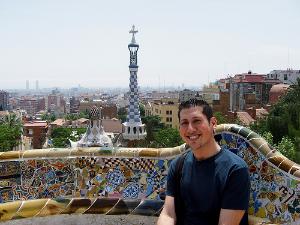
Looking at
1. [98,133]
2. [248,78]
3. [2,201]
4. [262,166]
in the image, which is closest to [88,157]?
[2,201]

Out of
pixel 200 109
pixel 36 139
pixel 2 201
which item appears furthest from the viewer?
pixel 36 139

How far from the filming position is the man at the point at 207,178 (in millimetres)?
2486

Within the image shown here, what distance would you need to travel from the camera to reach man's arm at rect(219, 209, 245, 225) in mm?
2473

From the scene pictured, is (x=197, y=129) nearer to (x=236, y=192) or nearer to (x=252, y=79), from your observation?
(x=236, y=192)

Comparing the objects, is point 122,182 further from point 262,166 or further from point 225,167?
point 225,167

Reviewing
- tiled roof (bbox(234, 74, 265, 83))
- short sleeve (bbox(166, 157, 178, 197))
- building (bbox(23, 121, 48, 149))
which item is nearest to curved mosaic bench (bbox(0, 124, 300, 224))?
short sleeve (bbox(166, 157, 178, 197))

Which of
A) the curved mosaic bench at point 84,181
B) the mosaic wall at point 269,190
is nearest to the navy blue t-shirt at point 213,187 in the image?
the mosaic wall at point 269,190

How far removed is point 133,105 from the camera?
31.8 m

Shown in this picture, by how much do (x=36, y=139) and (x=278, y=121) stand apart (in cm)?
4271

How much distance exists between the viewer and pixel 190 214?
8.79 feet

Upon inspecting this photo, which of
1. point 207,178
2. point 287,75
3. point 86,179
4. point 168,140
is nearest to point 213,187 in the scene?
point 207,178

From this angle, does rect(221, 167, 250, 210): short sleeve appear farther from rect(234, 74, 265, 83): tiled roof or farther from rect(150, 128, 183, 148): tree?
rect(234, 74, 265, 83): tiled roof

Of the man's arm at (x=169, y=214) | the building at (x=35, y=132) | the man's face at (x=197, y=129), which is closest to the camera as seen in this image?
the man's face at (x=197, y=129)

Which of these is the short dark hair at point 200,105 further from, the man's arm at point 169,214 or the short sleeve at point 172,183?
the man's arm at point 169,214
